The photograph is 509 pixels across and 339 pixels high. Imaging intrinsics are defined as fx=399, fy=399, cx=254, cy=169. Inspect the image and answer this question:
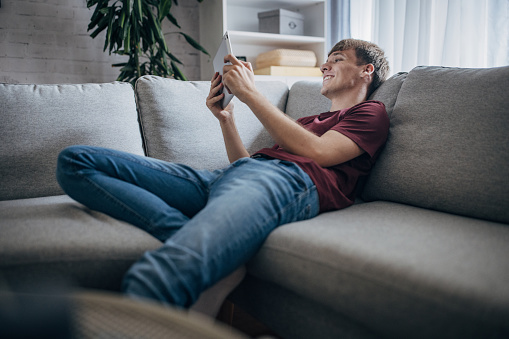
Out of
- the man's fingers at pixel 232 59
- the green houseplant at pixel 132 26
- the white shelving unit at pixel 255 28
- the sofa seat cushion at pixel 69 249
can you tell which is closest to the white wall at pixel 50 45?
the green houseplant at pixel 132 26

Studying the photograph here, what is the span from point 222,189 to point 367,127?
521mm

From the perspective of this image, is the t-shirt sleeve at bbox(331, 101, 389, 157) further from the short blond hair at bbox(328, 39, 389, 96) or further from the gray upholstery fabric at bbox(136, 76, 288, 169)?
the gray upholstery fabric at bbox(136, 76, 288, 169)

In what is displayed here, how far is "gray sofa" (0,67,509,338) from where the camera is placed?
28.7 inches

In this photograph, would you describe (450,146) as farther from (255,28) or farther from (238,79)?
(255,28)

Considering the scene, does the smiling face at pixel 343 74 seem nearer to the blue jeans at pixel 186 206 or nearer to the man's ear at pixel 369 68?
the man's ear at pixel 369 68

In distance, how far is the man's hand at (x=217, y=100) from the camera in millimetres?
1420

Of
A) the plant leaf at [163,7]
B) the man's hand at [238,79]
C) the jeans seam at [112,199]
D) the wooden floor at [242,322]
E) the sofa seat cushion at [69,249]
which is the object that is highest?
the plant leaf at [163,7]

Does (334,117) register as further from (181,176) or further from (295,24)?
(295,24)

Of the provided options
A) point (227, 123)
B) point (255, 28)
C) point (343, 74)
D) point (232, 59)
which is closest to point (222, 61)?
point (232, 59)

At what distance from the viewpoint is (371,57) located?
1.53 metres

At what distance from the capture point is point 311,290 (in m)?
0.86

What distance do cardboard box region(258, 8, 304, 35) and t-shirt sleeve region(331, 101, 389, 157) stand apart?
1743 millimetres

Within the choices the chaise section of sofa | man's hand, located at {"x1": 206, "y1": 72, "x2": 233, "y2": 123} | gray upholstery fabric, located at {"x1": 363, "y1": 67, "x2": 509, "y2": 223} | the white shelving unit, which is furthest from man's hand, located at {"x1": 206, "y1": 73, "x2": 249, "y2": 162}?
the white shelving unit

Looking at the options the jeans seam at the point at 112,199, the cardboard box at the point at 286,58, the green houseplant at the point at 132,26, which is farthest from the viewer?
the cardboard box at the point at 286,58
